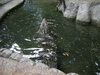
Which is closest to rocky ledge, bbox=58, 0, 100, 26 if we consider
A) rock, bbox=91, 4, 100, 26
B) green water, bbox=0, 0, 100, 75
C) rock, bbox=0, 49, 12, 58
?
rock, bbox=91, 4, 100, 26

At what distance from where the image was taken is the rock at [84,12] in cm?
830

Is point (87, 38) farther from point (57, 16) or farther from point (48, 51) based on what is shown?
point (57, 16)

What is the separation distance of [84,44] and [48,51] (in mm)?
1885

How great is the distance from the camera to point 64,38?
6.77 meters

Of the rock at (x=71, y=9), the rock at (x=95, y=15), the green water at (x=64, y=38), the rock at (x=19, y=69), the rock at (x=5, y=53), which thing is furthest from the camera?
the rock at (x=71, y=9)

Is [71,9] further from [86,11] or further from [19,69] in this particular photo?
[19,69]

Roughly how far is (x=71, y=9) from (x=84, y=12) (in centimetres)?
107

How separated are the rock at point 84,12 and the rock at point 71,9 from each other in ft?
1.29

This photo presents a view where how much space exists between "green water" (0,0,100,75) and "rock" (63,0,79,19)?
43 centimetres

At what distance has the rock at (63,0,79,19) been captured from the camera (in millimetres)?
8952

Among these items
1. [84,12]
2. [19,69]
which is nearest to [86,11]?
[84,12]

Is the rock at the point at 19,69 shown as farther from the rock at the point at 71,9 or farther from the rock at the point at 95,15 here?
the rock at the point at 71,9

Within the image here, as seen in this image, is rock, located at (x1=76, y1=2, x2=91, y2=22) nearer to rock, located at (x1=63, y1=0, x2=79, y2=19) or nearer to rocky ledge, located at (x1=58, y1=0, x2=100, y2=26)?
rocky ledge, located at (x1=58, y1=0, x2=100, y2=26)

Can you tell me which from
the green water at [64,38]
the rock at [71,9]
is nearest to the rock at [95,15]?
the green water at [64,38]
